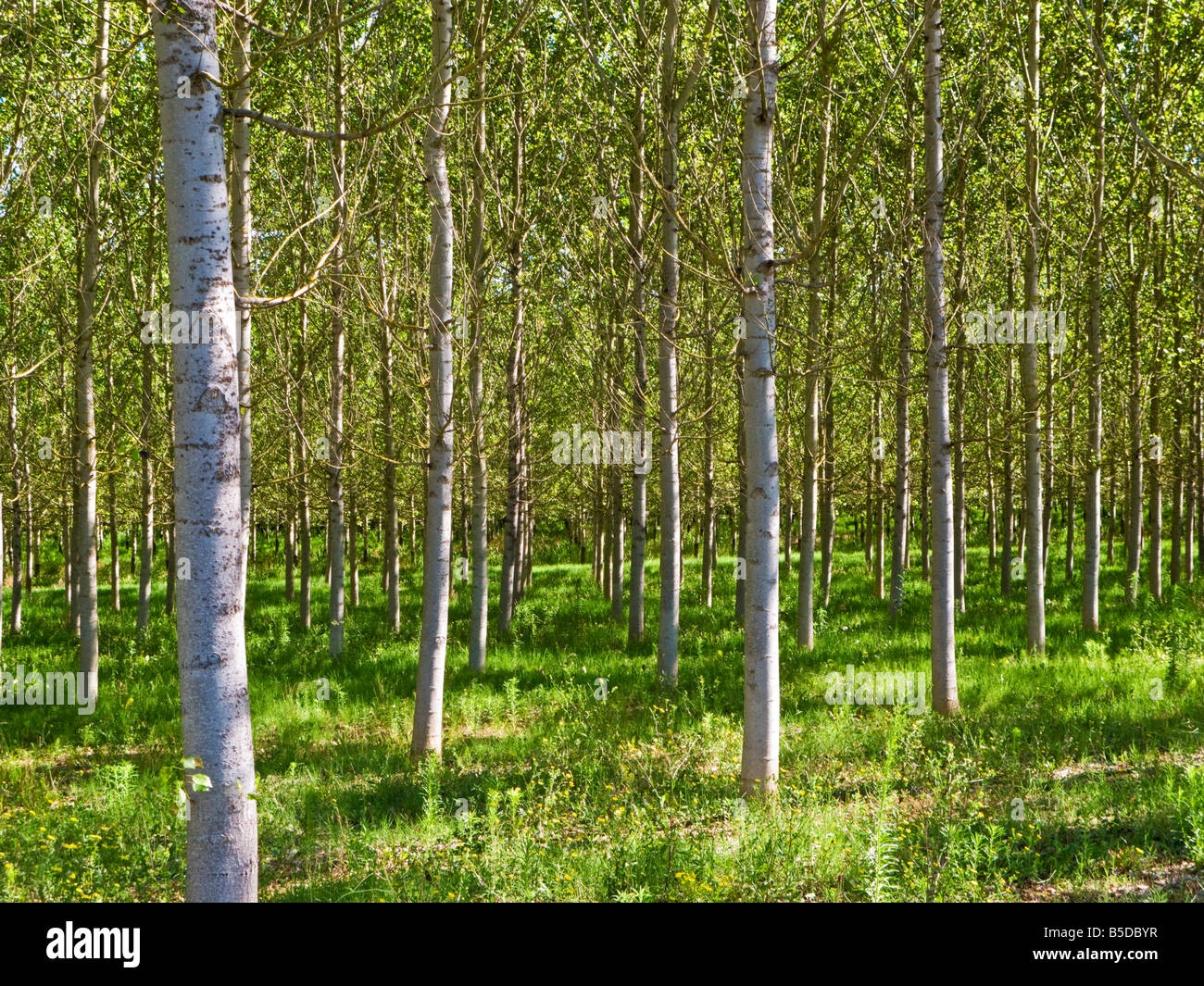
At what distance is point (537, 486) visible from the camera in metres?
18.3

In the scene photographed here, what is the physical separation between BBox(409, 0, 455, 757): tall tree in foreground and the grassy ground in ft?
1.96

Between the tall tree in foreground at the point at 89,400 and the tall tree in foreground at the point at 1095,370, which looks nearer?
the tall tree in foreground at the point at 89,400

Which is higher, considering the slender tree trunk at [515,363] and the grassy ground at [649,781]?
the slender tree trunk at [515,363]

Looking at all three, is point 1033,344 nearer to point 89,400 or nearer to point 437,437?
point 437,437

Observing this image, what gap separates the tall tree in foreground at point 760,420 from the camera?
195 inches

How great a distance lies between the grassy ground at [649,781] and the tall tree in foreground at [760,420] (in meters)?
0.56

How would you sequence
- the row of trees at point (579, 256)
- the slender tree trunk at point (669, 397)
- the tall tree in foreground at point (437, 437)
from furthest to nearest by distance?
the slender tree trunk at point (669, 397)
the tall tree in foreground at point (437, 437)
the row of trees at point (579, 256)

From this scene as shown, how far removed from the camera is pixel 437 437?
6172mm

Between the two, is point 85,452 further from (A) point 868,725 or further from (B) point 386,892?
(A) point 868,725

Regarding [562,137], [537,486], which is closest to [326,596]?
[537,486]

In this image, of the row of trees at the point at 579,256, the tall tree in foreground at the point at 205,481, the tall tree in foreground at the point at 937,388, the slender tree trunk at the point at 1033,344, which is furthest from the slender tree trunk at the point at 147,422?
the slender tree trunk at the point at 1033,344

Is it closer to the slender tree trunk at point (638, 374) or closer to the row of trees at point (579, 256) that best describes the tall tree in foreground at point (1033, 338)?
the row of trees at point (579, 256)

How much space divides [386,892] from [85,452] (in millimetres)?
6392

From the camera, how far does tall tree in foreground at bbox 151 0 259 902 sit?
268cm
